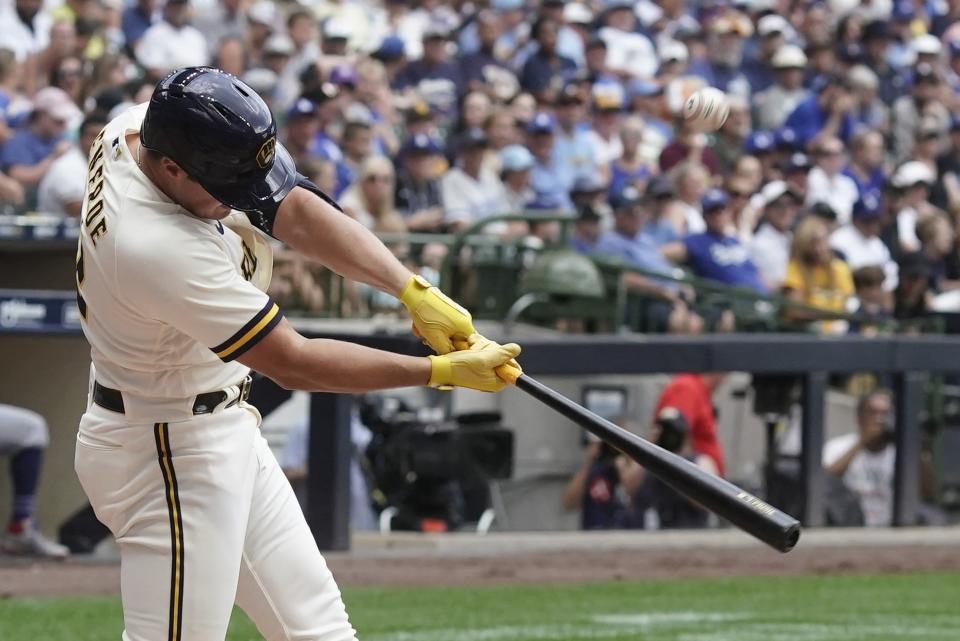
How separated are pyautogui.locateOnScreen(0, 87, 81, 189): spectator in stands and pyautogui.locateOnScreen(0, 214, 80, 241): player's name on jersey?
1429 mm

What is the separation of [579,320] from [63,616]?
13.6 ft

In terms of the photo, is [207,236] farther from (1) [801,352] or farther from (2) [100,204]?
(1) [801,352]

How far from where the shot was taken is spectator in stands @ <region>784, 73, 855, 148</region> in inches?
526

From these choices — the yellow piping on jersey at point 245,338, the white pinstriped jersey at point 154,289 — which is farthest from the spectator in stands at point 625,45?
the yellow piping on jersey at point 245,338

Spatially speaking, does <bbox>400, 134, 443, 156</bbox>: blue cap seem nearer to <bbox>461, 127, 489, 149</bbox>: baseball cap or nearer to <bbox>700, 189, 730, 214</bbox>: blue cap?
<bbox>461, 127, 489, 149</bbox>: baseball cap

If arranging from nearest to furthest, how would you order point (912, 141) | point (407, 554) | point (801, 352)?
1. point (407, 554)
2. point (801, 352)
3. point (912, 141)

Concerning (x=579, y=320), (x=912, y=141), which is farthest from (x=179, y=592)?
(x=912, y=141)

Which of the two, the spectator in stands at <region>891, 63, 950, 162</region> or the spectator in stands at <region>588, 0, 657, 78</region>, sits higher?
the spectator in stands at <region>588, 0, 657, 78</region>

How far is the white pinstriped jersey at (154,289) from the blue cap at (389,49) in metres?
8.24

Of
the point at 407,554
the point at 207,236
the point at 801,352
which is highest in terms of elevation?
the point at 207,236

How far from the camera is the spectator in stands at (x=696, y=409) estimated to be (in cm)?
870

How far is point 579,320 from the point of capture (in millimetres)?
9461

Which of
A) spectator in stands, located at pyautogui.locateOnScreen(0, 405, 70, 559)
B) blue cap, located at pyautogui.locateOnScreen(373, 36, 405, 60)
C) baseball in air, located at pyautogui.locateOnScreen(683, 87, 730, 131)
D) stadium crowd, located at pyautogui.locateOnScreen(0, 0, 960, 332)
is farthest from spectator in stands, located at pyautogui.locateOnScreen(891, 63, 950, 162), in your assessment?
spectator in stands, located at pyautogui.locateOnScreen(0, 405, 70, 559)

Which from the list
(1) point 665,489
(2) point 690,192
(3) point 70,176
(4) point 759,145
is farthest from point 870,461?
(3) point 70,176
